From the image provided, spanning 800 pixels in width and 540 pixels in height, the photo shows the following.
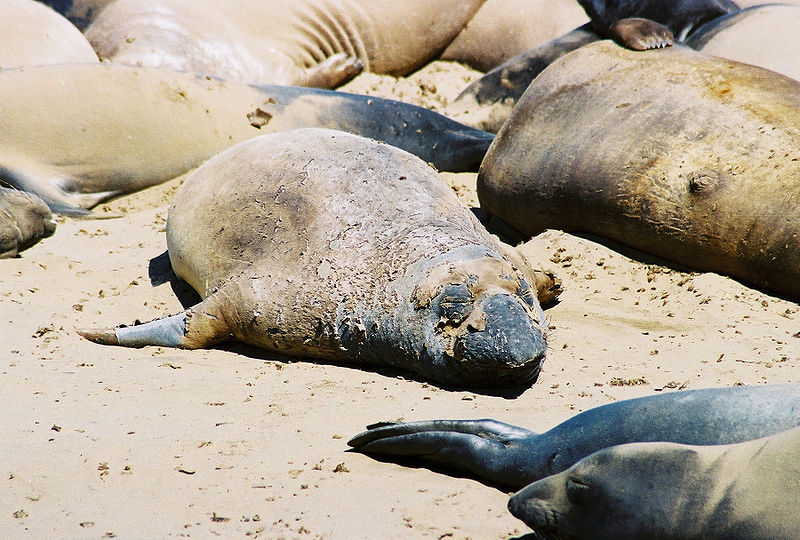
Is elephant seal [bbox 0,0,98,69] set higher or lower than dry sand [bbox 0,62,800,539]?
lower

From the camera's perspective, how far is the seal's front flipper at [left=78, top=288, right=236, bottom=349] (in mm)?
3859

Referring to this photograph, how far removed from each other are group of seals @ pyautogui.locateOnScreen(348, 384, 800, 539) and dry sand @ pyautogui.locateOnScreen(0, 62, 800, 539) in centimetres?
11

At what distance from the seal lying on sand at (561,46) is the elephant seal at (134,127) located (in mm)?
413

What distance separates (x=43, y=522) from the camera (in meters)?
2.19

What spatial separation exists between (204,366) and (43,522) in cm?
144

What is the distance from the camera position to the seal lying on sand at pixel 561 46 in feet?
20.6

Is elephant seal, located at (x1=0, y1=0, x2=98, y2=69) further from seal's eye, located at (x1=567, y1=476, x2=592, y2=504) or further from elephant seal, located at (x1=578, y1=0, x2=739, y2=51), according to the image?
seal's eye, located at (x1=567, y1=476, x2=592, y2=504)

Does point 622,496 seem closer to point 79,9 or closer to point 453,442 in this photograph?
point 453,442

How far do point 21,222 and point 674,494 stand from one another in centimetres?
413

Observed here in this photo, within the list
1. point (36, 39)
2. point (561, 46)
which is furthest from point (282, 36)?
point (561, 46)

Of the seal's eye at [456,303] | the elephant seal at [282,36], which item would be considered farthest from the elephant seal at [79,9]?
the seal's eye at [456,303]

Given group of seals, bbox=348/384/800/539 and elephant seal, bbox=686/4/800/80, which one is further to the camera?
elephant seal, bbox=686/4/800/80

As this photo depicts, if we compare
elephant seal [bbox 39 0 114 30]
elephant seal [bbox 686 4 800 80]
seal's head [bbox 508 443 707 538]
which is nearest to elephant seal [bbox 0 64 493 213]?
elephant seal [bbox 686 4 800 80]

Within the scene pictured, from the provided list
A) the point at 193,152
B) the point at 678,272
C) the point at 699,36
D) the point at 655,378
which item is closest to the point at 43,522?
the point at 655,378
